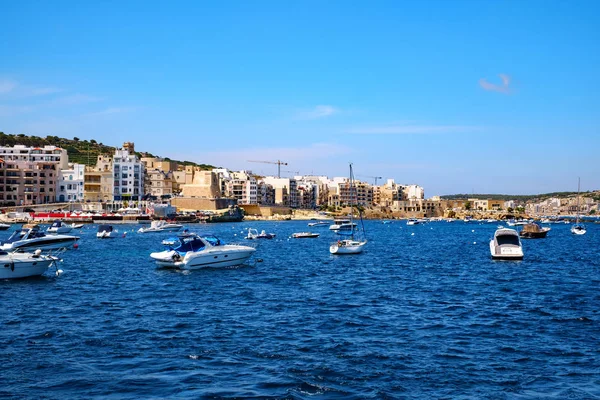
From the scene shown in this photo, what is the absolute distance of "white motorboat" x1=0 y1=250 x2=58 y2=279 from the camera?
35062 mm

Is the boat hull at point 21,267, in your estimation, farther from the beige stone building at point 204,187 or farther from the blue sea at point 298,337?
the beige stone building at point 204,187

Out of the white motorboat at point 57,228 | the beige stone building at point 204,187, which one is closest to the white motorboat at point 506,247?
the white motorboat at point 57,228

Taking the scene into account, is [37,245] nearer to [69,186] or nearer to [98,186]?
[69,186]

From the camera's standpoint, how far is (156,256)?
44875mm

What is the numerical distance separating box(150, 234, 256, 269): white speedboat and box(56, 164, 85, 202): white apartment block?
117 meters

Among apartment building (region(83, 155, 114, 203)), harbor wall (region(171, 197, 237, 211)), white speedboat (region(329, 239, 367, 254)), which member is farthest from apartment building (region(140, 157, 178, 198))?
white speedboat (region(329, 239, 367, 254))

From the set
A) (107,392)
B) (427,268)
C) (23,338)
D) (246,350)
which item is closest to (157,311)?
(23,338)

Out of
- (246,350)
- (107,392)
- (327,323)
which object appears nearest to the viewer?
(107,392)

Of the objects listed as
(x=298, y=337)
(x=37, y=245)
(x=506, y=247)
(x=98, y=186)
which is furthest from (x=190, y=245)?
(x=98, y=186)

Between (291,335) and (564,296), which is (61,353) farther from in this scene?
(564,296)

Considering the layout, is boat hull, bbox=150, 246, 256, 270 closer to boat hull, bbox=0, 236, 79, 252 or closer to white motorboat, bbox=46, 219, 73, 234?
boat hull, bbox=0, 236, 79, 252

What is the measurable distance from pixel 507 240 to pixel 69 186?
123362mm

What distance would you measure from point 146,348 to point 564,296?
22.9m

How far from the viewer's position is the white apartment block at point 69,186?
153 m
